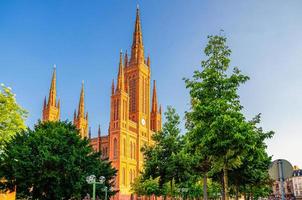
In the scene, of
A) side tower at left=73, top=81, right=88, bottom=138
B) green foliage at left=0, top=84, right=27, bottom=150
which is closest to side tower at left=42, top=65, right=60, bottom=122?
side tower at left=73, top=81, right=88, bottom=138

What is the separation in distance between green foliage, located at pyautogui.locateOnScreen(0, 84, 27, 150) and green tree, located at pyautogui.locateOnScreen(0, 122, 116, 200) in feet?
18.9

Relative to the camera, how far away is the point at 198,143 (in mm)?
24891

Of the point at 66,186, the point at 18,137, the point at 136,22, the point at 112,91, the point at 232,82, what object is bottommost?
the point at 66,186

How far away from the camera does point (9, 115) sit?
38188 millimetres

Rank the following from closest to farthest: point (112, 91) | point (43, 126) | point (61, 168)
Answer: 1. point (61, 168)
2. point (43, 126)
3. point (112, 91)

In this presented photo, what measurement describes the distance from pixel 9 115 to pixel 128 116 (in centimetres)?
5166

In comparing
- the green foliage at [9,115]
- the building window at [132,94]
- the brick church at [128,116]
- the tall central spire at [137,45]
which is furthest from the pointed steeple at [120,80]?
the green foliage at [9,115]

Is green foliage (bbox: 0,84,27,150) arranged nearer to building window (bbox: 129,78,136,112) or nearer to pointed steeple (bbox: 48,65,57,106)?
building window (bbox: 129,78,136,112)

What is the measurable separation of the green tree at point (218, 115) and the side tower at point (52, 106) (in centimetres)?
8383

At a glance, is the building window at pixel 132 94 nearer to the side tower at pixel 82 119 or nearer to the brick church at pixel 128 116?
the brick church at pixel 128 116

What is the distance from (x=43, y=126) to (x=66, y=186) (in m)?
7.54

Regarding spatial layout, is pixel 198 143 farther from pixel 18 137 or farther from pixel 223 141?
pixel 18 137

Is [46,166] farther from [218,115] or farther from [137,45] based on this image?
[137,45]

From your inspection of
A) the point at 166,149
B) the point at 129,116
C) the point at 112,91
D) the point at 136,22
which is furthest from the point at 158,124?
the point at 166,149
